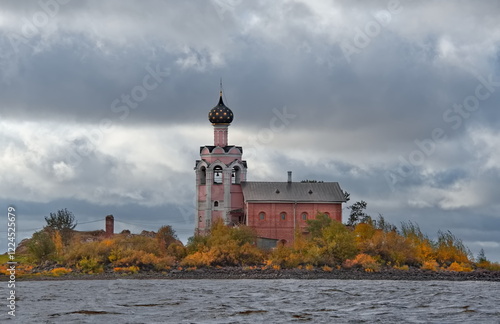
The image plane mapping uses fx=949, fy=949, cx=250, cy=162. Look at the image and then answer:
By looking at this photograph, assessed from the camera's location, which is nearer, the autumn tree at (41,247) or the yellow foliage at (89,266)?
the yellow foliage at (89,266)

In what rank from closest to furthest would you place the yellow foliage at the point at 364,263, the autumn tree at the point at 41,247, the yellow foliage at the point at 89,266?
the yellow foliage at the point at 89,266 → the autumn tree at the point at 41,247 → the yellow foliage at the point at 364,263

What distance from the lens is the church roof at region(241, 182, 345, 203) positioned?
8162cm

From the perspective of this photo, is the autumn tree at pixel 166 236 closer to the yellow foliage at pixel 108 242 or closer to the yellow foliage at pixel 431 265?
the yellow foliage at pixel 108 242

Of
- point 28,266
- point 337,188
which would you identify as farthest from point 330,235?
point 28,266

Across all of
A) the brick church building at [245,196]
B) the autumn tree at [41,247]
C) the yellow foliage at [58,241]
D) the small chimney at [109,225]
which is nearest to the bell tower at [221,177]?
the brick church building at [245,196]

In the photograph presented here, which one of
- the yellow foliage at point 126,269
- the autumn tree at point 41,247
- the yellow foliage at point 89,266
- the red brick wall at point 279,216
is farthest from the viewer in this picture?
the red brick wall at point 279,216

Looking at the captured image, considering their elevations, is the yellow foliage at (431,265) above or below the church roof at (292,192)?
below

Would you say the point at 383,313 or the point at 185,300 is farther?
the point at 185,300

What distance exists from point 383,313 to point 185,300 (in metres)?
10.6

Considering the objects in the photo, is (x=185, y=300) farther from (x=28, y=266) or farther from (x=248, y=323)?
(x=28, y=266)

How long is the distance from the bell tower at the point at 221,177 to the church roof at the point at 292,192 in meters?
1.41

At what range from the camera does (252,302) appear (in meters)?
47.3

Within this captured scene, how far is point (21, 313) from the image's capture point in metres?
41.1

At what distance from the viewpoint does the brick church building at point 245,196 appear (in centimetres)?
8150
